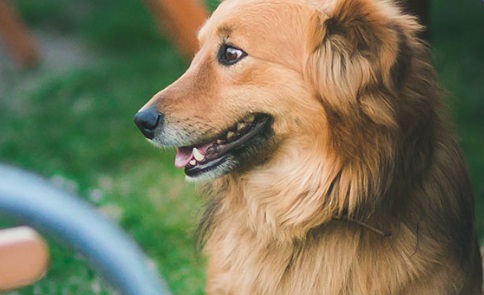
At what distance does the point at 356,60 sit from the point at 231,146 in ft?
1.57

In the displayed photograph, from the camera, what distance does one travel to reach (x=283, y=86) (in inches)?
101

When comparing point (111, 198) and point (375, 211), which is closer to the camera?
point (375, 211)

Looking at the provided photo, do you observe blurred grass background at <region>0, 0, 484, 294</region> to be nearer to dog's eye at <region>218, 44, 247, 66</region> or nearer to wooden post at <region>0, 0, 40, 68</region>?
wooden post at <region>0, 0, 40, 68</region>

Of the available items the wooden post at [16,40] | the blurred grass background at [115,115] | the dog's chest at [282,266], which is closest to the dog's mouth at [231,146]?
the dog's chest at [282,266]

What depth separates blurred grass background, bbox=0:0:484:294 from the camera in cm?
403

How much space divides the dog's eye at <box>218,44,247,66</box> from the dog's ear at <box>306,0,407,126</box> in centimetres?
24

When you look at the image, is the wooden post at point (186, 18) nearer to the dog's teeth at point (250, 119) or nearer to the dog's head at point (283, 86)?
the dog's head at point (283, 86)

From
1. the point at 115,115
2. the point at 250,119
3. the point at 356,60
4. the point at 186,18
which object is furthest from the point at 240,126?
the point at 115,115

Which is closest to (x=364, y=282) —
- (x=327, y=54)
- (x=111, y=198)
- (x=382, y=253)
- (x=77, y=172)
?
(x=382, y=253)

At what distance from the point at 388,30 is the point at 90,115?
3801mm

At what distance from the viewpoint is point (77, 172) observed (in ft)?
16.4

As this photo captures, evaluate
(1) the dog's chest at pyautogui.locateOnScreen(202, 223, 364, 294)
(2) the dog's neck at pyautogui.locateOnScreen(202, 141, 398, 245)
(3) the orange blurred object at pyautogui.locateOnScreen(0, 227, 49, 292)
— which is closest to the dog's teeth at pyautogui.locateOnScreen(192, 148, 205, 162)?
(2) the dog's neck at pyautogui.locateOnScreen(202, 141, 398, 245)

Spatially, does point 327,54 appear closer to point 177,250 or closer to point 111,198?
point 177,250

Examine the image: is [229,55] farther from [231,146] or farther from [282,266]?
[282,266]
